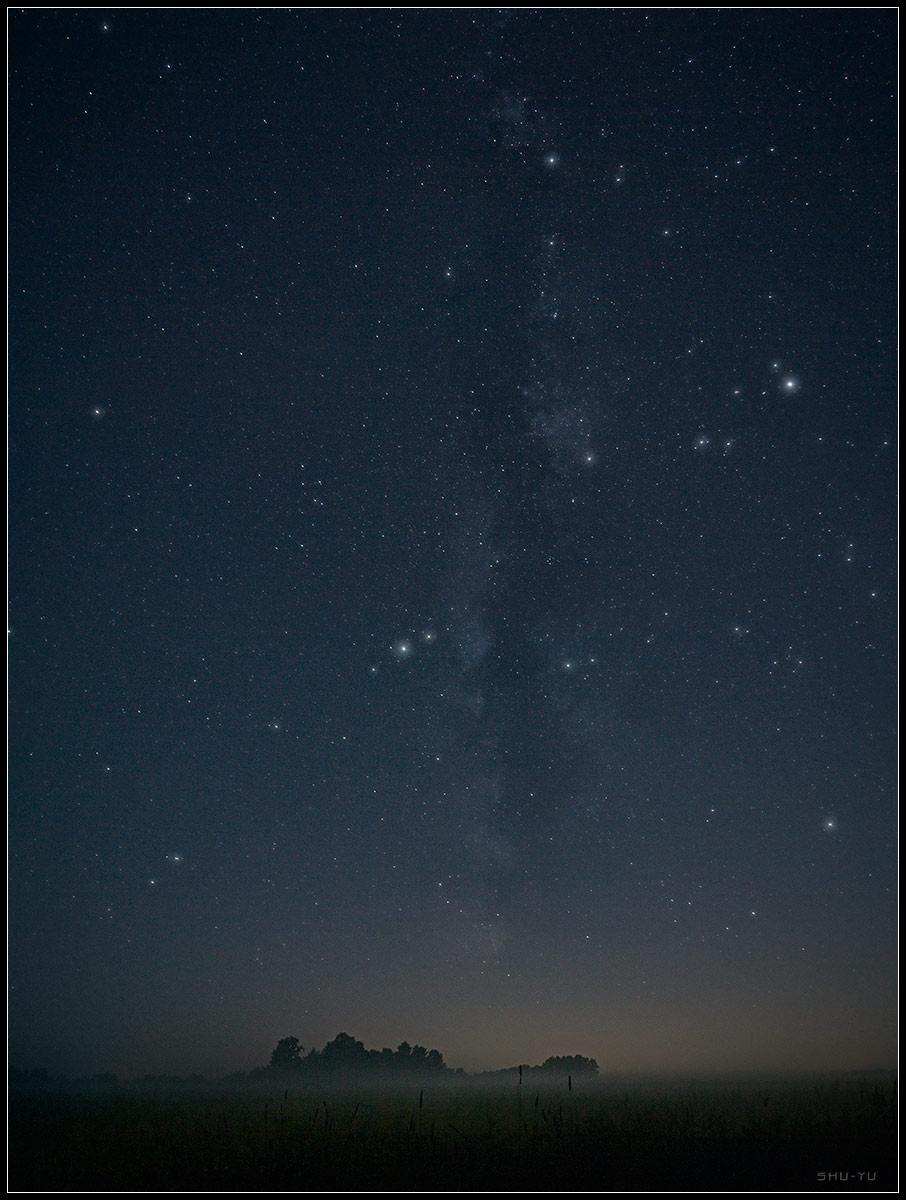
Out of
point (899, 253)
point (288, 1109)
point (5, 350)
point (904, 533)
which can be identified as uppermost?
point (899, 253)

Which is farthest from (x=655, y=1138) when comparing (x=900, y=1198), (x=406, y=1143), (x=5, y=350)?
(x=5, y=350)

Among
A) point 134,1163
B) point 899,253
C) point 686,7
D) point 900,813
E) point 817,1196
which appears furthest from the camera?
point 686,7

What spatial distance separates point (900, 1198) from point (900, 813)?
366cm

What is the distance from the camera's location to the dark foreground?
6633mm

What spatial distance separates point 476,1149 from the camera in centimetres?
725

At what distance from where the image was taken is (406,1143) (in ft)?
24.1

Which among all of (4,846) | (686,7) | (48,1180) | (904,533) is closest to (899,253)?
(904,533)

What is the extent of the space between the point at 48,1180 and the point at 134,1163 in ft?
2.69

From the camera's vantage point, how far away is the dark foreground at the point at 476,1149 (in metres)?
6.63

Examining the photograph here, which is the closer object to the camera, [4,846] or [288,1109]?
[4,846]

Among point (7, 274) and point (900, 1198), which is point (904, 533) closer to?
point (900, 1198)

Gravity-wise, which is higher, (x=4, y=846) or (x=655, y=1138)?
(x=4, y=846)

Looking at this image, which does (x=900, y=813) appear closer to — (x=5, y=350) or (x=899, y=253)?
(x=899, y=253)

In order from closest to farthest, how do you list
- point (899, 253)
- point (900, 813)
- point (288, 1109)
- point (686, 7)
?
1. point (900, 813)
2. point (899, 253)
3. point (288, 1109)
4. point (686, 7)
